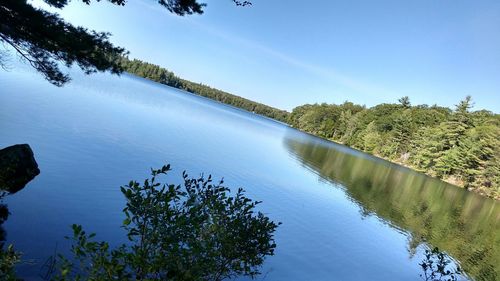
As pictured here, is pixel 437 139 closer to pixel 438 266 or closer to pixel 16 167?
pixel 438 266

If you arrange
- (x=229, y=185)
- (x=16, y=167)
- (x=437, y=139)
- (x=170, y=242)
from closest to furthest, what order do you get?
1. (x=170, y=242)
2. (x=16, y=167)
3. (x=229, y=185)
4. (x=437, y=139)

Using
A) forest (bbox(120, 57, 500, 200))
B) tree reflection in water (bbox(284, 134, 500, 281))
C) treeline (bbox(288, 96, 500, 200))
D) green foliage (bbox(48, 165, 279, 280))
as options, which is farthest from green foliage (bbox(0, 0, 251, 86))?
treeline (bbox(288, 96, 500, 200))

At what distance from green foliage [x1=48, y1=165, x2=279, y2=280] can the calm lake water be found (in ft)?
16.2

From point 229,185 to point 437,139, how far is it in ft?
264

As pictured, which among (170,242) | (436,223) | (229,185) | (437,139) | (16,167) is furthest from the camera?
(437,139)

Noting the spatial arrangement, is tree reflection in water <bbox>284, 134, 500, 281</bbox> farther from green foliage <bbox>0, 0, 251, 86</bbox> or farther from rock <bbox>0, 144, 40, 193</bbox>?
rock <bbox>0, 144, 40, 193</bbox>

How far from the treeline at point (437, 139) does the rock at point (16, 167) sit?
77037 mm

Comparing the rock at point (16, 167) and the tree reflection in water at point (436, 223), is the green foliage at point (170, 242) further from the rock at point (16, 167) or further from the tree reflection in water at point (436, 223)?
the tree reflection in water at point (436, 223)

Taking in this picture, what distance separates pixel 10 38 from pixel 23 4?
1231 millimetres

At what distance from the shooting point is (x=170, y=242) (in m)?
4.97

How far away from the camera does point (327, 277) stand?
1380 centimetres

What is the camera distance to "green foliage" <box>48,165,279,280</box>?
4.27 meters

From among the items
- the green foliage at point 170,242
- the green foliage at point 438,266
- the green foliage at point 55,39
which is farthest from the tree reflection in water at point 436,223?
the green foliage at point 55,39

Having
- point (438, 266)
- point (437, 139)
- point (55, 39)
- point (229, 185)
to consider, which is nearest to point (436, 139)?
point (437, 139)
